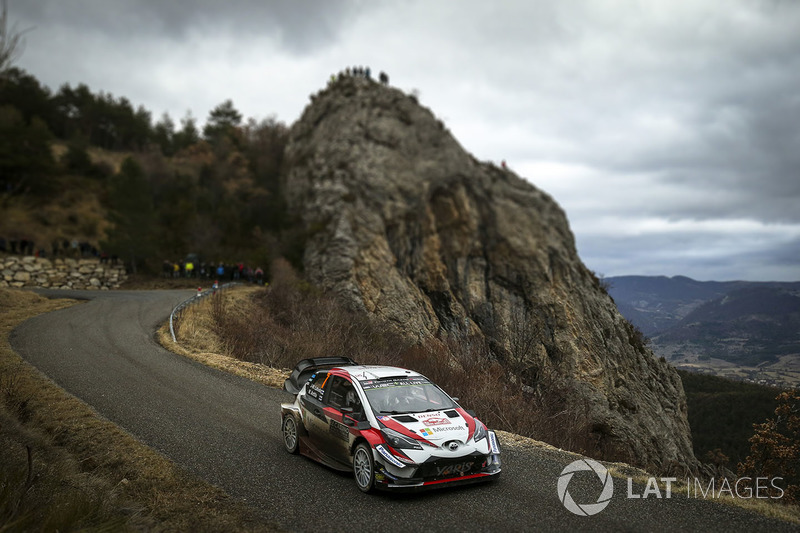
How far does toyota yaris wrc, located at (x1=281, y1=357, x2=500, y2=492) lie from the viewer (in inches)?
267

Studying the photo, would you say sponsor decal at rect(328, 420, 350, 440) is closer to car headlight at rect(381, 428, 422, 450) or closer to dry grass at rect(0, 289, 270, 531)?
car headlight at rect(381, 428, 422, 450)

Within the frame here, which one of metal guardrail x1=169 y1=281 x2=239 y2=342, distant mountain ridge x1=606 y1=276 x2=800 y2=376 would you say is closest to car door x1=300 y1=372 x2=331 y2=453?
metal guardrail x1=169 y1=281 x2=239 y2=342

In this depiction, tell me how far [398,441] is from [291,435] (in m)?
2.89

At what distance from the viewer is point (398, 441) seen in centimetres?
688

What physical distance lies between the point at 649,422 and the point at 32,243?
148 ft

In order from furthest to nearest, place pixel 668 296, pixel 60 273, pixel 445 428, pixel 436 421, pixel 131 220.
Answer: pixel 668 296 < pixel 131 220 < pixel 60 273 < pixel 436 421 < pixel 445 428

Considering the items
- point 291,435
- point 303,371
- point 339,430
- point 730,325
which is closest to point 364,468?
point 339,430

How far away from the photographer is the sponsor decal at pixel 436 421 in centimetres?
727

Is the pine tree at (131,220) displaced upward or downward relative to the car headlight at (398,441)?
upward

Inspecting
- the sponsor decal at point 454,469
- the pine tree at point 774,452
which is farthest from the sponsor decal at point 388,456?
the pine tree at point 774,452

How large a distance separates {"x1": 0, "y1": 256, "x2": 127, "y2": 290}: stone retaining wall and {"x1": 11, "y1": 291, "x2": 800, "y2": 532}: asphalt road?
24.1m

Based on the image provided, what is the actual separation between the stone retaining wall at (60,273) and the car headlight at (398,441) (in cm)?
3720

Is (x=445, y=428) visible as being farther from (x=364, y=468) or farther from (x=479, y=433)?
(x=364, y=468)

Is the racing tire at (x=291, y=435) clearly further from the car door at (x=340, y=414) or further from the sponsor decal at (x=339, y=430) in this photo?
the sponsor decal at (x=339, y=430)
